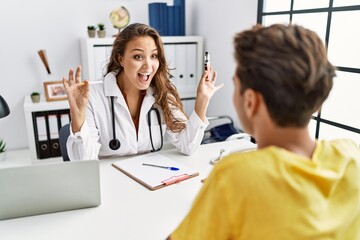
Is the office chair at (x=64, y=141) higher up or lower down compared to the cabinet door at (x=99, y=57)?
lower down

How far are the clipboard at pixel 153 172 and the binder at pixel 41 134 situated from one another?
50.3 inches

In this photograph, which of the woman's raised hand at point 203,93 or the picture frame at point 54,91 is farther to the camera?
the picture frame at point 54,91

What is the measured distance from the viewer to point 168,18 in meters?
2.84

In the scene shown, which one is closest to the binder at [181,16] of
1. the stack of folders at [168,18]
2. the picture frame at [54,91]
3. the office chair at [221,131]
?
the stack of folders at [168,18]

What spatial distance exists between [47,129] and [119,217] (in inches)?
67.0

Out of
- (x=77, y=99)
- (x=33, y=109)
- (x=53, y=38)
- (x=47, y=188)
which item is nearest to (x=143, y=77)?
(x=77, y=99)

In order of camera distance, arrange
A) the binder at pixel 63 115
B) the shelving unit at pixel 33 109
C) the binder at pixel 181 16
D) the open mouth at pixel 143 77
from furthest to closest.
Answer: the binder at pixel 181 16 < the binder at pixel 63 115 < the shelving unit at pixel 33 109 < the open mouth at pixel 143 77

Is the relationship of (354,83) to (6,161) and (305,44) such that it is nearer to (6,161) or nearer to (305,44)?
(305,44)

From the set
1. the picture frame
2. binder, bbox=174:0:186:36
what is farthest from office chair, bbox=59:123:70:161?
binder, bbox=174:0:186:36

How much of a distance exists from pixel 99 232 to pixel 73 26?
2162 millimetres

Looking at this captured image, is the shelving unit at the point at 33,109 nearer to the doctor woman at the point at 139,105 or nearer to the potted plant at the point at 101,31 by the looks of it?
the potted plant at the point at 101,31

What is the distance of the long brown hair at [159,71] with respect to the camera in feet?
5.43

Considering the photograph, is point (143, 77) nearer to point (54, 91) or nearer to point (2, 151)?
point (54, 91)

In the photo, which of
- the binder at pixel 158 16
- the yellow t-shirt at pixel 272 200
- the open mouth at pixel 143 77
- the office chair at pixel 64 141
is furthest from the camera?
the binder at pixel 158 16
